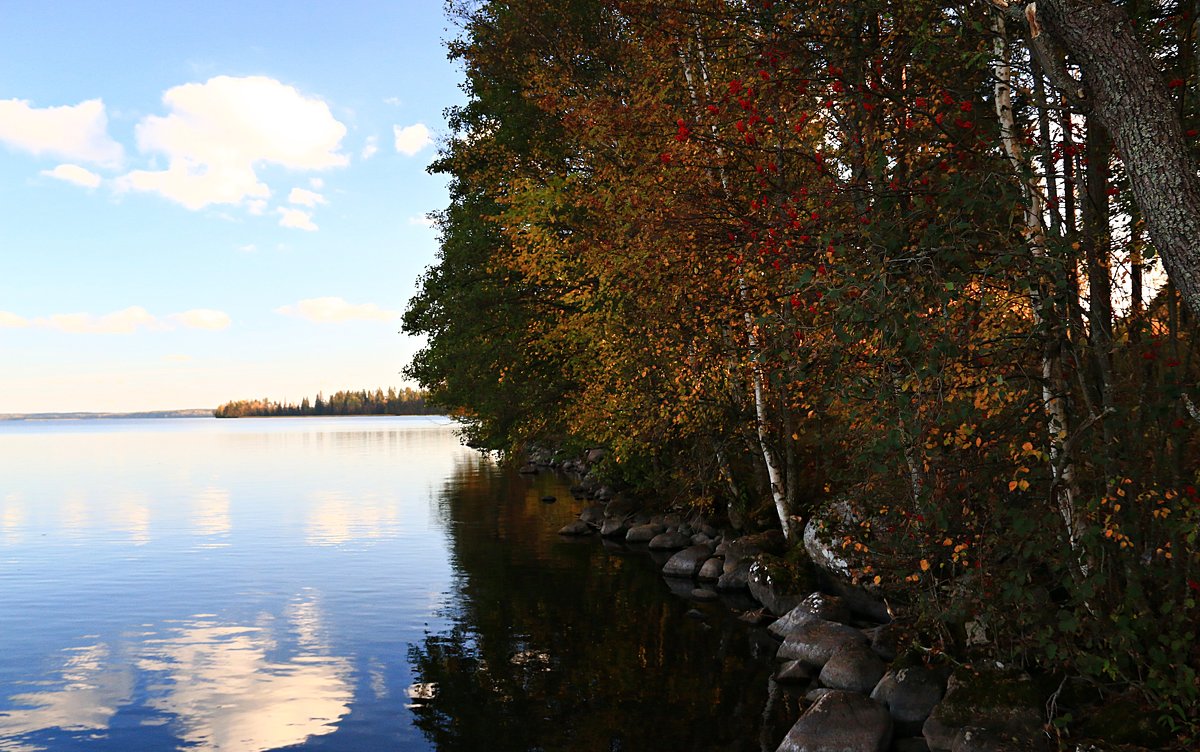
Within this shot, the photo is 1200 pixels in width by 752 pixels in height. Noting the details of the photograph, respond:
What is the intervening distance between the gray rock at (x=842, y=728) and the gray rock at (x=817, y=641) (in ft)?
9.37

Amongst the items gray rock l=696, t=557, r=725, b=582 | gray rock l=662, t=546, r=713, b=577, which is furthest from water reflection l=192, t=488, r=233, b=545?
gray rock l=696, t=557, r=725, b=582

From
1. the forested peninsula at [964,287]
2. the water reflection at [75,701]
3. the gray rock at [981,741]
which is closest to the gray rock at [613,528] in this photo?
the forested peninsula at [964,287]

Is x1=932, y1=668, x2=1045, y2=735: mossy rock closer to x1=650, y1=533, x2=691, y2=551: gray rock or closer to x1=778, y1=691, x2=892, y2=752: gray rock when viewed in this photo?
x1=778, y1=691, x2=892, y2=752: gray rock

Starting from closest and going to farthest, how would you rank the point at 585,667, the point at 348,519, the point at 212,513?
the point at 585,667 < the point at 348,519 < the point at 212,513

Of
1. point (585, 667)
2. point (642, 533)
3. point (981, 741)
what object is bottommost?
Answer: point (585, 667)

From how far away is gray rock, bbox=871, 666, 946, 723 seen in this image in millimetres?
13008

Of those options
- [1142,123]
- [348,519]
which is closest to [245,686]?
[1142,123]

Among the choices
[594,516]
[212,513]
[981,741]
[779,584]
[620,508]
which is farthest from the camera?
[212,513]

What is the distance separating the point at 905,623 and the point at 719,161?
8823 millimetres

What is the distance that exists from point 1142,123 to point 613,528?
2566 centimetres

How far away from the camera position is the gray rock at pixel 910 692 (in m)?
13.0

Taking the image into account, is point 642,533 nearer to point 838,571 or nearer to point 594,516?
point 594,516

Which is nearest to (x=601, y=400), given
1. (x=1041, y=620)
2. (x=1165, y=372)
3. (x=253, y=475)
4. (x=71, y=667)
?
(x=71, y=667)

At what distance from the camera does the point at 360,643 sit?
60.3ft
